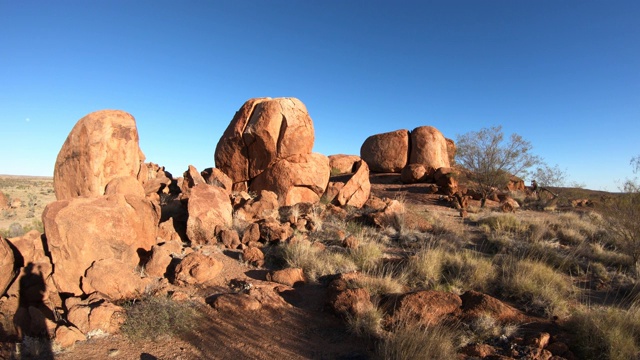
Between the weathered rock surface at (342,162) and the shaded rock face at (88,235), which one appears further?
the weathered rock surface at (342,162)

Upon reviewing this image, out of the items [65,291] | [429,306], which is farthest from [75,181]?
[429,306]

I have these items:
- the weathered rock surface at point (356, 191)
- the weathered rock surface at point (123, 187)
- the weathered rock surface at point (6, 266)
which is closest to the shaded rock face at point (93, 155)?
the weathered rock surface at point (123, 187)

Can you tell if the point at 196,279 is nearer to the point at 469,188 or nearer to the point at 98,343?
the point at 98,343

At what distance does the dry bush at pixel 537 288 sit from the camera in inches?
197

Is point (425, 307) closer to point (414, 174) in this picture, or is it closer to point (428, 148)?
point (414, 174)

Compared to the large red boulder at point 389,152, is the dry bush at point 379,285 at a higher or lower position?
lower

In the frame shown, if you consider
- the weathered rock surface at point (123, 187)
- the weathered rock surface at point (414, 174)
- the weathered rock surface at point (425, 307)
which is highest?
the weathered rock surface at point (414, 174)

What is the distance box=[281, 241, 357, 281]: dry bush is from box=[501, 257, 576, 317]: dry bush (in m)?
2.62

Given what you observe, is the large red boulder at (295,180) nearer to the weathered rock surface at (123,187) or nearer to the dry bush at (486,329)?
the weathered rock surface at (123,187)

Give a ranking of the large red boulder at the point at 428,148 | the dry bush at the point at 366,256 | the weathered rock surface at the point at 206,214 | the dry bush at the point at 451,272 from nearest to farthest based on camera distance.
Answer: the dry bush at the point at 451,272 < the dry bush at the point at 366,256 < the weathered rock surface at the point at 206,214 < the large red boulder at the point at 428,148

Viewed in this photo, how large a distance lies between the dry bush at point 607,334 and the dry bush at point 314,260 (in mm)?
3455

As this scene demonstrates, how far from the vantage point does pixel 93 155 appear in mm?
7605

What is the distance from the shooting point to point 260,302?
5.28 meters

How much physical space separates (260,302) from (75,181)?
528cm
